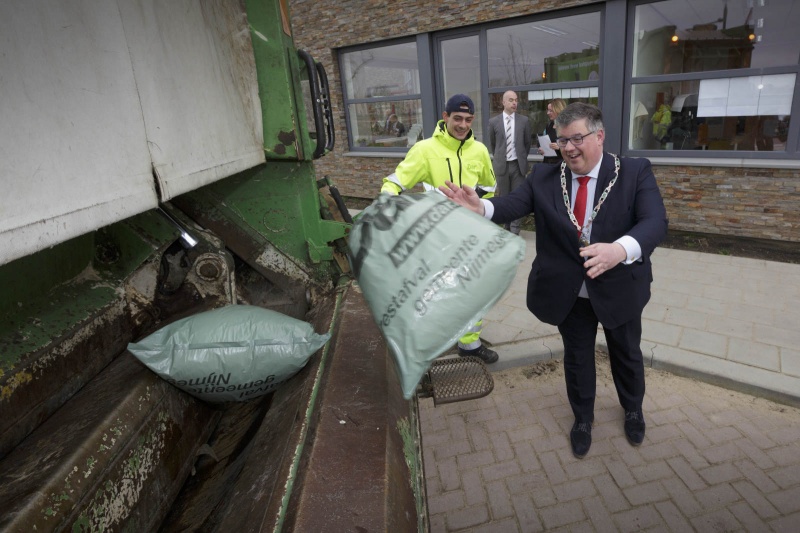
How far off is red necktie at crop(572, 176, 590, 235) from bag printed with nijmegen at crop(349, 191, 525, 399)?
0.81 metres

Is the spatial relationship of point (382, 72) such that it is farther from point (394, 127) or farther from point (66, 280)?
point (66, 280)

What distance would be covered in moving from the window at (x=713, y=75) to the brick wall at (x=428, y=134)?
0.45 metres

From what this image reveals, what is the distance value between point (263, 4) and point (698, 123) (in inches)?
215

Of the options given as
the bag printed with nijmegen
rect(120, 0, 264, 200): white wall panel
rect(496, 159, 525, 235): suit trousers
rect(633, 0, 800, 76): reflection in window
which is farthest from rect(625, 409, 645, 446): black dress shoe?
rect(633, 0, 800, 76): reflection in window

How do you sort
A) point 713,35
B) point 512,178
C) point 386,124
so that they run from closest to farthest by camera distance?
point 713,35, point 512,178, point 386,124

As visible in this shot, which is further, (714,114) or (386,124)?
(386,124)

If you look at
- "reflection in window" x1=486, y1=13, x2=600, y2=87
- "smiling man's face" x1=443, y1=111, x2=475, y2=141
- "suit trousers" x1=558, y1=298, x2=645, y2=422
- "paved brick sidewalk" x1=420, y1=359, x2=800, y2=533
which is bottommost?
"paved brick sidewalk" x1=420, y1=359, x2=800, y2=533

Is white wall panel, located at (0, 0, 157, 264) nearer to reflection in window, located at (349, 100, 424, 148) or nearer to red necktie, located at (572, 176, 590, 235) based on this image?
red necktie, located at (572, 176, 590, 235)

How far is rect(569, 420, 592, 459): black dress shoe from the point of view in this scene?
2.64 meters

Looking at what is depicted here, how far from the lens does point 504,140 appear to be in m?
6.07

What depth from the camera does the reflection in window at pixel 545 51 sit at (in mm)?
6168

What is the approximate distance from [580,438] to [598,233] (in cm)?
123

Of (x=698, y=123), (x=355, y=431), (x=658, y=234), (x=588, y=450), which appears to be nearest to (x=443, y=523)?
(x=588, y=450)

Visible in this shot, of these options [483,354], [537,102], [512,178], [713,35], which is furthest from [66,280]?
[713,35]
